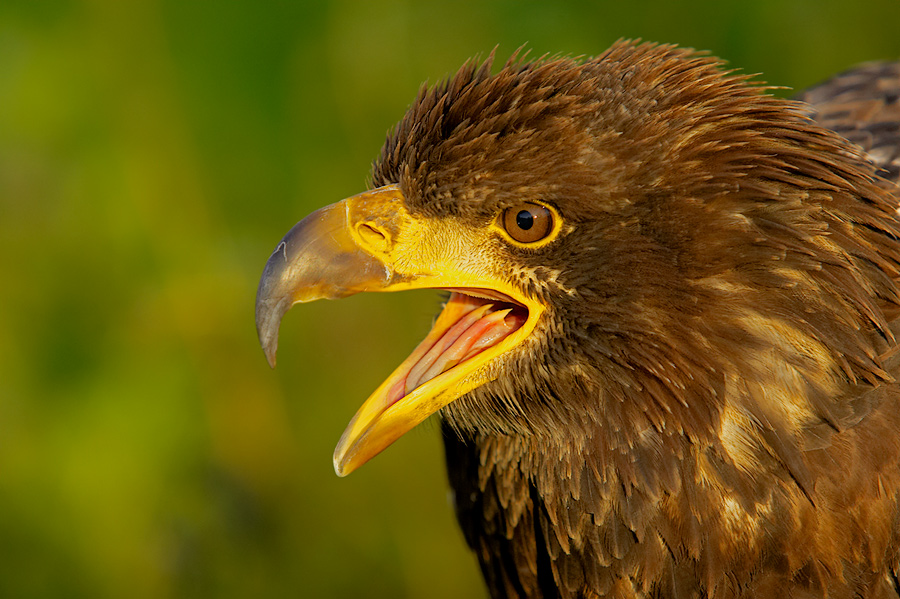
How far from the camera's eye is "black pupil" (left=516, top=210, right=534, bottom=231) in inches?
102

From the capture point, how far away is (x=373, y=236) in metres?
2.73

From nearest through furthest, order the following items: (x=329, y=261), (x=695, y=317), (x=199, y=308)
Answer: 1. (x=695, y=317)
2. (x=329, y=261)
3. (x=199, y=308)

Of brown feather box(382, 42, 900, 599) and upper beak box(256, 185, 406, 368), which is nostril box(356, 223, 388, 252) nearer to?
upper beak box(256, 185, 406, 368)

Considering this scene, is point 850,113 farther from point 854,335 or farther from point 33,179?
point 33,179

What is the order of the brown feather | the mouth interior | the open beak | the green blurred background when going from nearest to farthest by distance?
the brown feather → the open beak → the mouth interior → the green blurred background

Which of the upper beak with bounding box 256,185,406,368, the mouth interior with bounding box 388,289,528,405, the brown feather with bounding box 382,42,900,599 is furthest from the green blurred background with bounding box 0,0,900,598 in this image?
the brown feather with bounding box 382,42,900,599

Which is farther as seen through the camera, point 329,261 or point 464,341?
point 464,341

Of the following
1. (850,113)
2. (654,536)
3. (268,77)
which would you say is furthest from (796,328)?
(268,77)

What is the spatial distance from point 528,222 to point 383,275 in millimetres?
397

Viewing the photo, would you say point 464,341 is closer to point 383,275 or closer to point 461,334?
point 461,334

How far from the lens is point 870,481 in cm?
261

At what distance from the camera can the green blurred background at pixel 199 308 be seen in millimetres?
4918

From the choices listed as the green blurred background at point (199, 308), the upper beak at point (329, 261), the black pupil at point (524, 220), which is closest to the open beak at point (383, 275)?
the upper beak at point (329, 261)

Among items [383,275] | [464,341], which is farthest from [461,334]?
[383,275]
